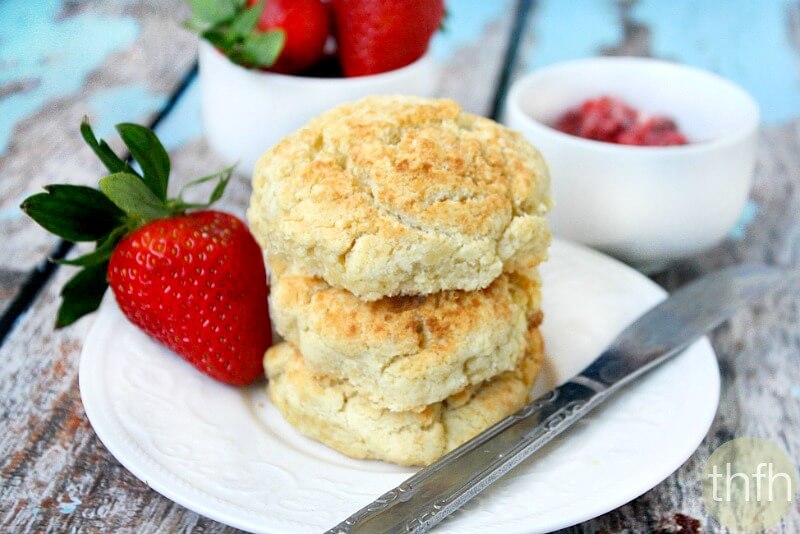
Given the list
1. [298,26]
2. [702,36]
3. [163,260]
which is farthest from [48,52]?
[702,36]

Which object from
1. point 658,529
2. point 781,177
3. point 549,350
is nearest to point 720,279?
point 549,350

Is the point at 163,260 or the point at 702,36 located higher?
the point at 163,260

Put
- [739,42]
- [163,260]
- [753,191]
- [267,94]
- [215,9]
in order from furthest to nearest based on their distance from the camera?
[739,42] < [753,191] < [267,94] < [215,9] < [163,260]

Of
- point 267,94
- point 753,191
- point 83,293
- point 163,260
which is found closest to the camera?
point 163,260

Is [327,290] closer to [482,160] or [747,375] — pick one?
[482,160]

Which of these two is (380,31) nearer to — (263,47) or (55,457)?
(263,47)
